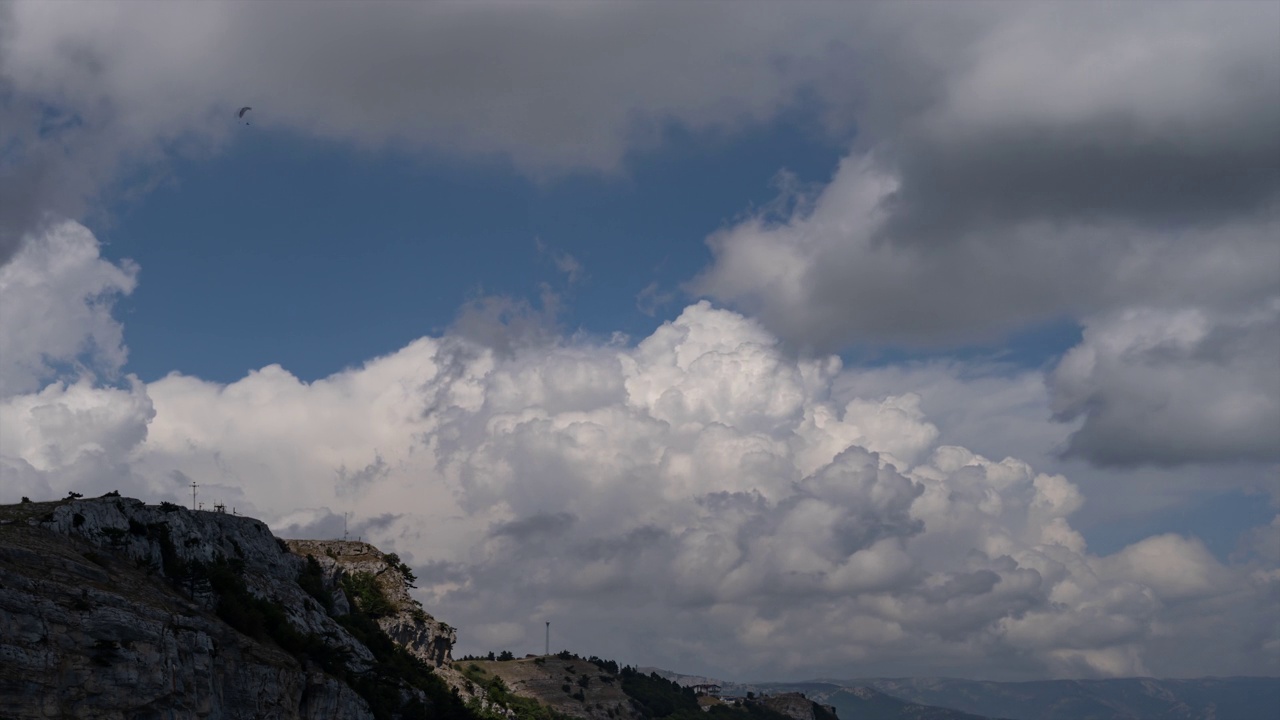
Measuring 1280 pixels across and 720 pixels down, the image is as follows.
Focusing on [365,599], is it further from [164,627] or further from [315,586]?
[164,627]

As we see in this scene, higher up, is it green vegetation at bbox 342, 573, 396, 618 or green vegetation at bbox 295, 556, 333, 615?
green vegetation at bbox 342, 573, 396, 618

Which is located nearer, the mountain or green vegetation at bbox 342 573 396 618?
the mountain

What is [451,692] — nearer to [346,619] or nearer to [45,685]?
[346,619]

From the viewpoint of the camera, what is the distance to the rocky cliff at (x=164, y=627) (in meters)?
83.1

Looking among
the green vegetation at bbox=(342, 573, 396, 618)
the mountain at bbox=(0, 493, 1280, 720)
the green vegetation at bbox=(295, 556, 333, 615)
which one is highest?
the green vegetation at bbox=(342, 573, 396, 618)

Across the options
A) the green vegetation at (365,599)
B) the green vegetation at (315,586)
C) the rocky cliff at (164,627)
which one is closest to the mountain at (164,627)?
the rocky cliff at (164,627)

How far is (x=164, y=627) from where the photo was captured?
305 ft

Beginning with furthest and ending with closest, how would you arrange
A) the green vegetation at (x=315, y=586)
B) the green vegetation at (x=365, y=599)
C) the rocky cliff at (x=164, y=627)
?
1. the green vegetation at (x=365, y=599)
2. the green vegetation at (x=315, y=586)
3. the rocky cliff at (x=164, y=627)

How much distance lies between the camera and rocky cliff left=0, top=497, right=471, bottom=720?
83.1 meters

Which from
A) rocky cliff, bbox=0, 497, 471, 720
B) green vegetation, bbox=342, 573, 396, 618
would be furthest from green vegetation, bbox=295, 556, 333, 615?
green vegetation, bbox=342, 573, 396, 618

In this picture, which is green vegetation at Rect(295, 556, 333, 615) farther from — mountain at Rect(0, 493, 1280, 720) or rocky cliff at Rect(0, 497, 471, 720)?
rocky cliff at Rect(0, 497, 471, 720)

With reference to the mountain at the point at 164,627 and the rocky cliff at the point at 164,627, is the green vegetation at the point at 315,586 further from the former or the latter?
the rocky cliff at the point at 164,627

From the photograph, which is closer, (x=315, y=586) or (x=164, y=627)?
(x=164, y=627)

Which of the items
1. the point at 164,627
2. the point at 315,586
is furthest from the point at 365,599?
the point at 164,627
